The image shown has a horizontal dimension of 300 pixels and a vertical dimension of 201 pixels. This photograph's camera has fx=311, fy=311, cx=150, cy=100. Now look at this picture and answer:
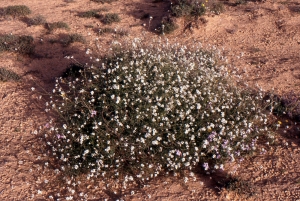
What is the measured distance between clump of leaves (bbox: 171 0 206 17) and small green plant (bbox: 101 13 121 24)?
1.84 m

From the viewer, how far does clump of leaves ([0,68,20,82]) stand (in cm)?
737

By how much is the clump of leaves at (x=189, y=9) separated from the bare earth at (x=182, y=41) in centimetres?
28

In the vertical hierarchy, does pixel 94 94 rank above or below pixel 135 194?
above

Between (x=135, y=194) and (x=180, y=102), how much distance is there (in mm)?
1624

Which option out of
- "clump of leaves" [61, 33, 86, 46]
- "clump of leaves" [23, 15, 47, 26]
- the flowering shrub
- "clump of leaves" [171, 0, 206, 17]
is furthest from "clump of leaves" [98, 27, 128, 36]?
the flowering shrub

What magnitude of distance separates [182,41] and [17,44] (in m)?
4.60

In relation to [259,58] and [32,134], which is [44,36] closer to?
[32,134]

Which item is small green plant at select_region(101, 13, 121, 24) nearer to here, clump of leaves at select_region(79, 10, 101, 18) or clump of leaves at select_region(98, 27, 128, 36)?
clump of leaves at select_region(79, 10, 101, 18)

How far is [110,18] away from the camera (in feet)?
33.1

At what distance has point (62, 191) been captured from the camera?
Result: 188 inches

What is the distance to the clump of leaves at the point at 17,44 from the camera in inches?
337

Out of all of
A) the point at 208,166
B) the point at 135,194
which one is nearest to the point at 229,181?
the point at 208,166

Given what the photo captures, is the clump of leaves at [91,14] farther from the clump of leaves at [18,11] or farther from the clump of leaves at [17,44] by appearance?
the clump of leaves at [17,44]

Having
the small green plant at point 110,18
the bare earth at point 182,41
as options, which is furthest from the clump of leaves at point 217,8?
the small green plant at point 110,18
